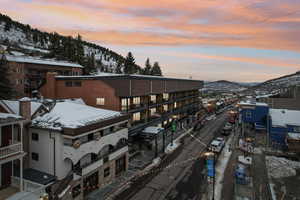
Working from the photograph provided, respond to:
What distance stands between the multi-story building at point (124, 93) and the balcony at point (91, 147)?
9.26 metres

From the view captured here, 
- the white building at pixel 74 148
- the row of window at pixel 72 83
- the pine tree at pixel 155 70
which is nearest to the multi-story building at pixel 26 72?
the row of window at pixel 72 83

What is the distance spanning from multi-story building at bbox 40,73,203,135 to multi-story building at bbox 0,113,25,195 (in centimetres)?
1846

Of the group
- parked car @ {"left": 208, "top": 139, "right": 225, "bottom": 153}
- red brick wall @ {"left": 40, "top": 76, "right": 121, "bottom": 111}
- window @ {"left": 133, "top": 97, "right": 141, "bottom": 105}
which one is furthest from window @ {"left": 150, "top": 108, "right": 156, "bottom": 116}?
parked car @ {"left": 208, "top": 139, "right": 225, "bottom": 153}

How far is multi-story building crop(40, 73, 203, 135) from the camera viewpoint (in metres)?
37.7

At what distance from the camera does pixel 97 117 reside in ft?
89.6

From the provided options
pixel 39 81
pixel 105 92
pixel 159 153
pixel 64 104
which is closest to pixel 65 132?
pixel 64 104

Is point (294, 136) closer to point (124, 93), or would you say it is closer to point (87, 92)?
point (124, 93)

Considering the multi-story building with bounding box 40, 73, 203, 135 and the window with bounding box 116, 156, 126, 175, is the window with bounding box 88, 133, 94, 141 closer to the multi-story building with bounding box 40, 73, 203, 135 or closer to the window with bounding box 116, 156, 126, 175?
the window with bounding box 116, 156, 126, 175

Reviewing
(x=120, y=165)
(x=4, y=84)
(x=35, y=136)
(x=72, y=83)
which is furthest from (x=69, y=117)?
(x=4, y=84)

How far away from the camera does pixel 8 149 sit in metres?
18.7

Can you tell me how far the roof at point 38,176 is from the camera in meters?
20.8

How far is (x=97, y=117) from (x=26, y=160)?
9.54 meters

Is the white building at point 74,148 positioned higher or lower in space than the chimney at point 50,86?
lower

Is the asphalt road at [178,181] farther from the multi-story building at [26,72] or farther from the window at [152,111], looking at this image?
the multi-story building at [26,72]
